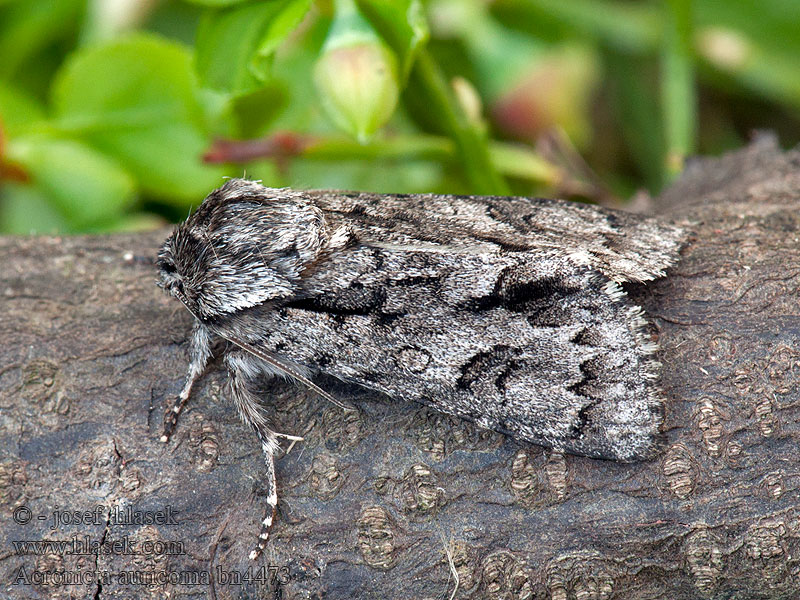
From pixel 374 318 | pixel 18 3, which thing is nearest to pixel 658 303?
pixel 374 318

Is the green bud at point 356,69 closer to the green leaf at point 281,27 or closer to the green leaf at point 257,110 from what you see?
the green leaf at point 281,27

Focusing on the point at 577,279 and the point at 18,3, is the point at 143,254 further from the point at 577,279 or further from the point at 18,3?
the point at 18,3

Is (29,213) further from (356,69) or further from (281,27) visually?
(356,69)

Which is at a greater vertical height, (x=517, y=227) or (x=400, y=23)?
(x=400, y=23)

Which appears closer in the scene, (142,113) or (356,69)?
(356,69)

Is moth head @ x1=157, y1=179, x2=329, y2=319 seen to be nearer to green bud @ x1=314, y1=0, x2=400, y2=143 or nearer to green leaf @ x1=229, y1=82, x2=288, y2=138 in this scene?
green bud @ x1=314, y1=0, x2=400, y2=143

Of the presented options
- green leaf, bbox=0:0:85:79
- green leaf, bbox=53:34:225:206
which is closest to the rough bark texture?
green leaf, bbox=53:34:225:206

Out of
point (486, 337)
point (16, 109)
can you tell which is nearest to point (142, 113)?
point (16, 109)
